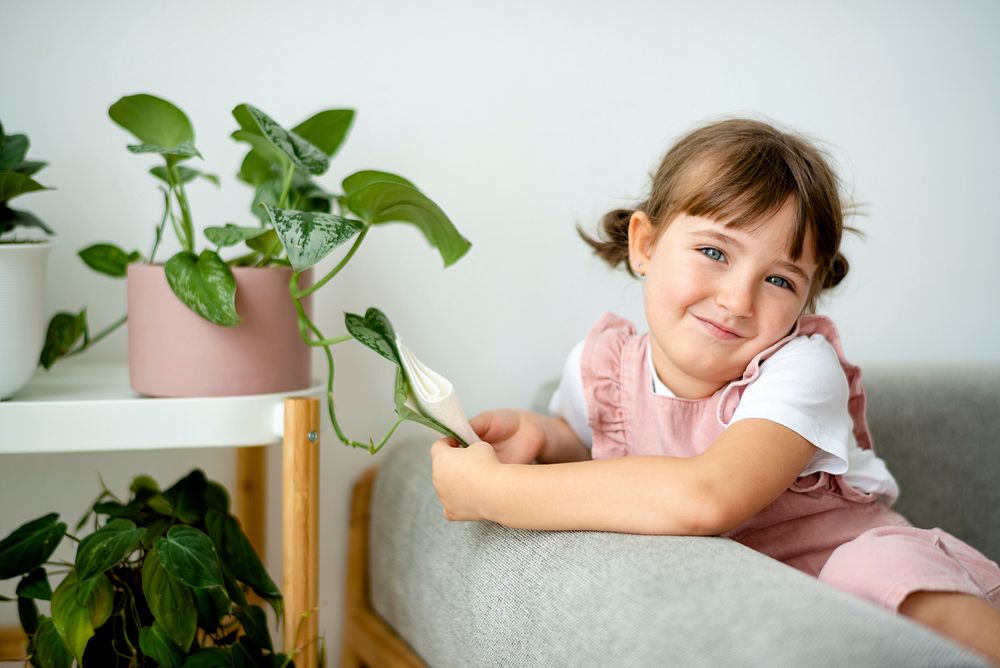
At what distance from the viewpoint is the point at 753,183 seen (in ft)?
3.08

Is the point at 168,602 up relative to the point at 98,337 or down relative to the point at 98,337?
down

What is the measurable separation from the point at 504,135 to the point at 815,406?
27.4 inches

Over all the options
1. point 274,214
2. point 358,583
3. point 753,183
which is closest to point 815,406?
point 753,183

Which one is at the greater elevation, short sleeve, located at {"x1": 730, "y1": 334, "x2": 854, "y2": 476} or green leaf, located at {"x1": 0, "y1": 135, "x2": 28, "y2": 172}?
green leaf, located at {"x1": 0, "y1": 135, "x2": 28, "y2": 172}

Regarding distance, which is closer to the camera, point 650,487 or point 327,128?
point 650,487

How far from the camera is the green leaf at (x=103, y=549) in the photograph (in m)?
0.92

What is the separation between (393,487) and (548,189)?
0.53m

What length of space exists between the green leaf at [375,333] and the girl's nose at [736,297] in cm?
35

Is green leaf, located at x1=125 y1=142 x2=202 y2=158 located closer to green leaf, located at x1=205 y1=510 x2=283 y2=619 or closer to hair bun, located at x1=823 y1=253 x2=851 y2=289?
green leaf, located at x1=205 y1=510 x2=283 y2=619

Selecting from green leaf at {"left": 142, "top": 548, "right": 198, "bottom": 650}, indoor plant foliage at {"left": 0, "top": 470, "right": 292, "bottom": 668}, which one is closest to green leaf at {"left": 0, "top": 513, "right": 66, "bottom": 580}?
indoor plant foliage at {"left": 0, "top": 470, "right": 292, "bottom": 668}

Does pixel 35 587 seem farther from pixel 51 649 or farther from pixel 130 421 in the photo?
pixel 130 421

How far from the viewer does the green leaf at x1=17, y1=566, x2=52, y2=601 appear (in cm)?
97

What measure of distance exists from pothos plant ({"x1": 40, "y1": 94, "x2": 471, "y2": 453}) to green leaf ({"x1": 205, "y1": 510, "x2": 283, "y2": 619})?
0.19 meters

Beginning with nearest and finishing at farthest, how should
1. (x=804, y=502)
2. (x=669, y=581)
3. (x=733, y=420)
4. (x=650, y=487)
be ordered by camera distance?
(x=669, y=581) → (x=650, y=487) → (x=733, y=420) → (x=804, y=502)
